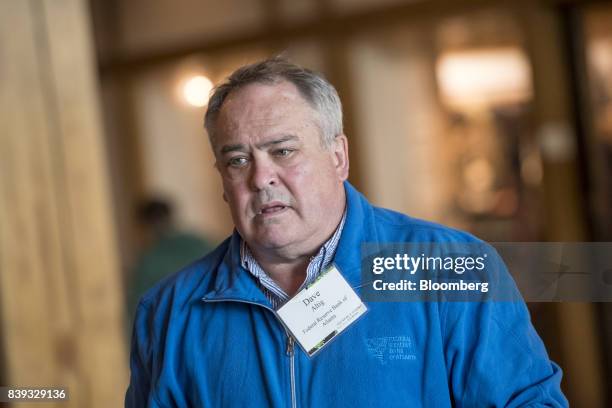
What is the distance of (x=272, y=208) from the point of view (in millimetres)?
1298

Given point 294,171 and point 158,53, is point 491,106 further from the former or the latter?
point 294,171

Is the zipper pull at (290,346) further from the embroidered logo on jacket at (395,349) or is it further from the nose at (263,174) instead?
the nose at (263,174)

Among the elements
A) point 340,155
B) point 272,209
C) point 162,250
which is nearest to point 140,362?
point 272,209

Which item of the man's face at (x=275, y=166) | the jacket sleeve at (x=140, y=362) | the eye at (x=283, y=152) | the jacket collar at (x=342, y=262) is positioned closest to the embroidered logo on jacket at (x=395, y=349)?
the jacket collar at (x=342, y=262)

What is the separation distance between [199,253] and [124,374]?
165 cm

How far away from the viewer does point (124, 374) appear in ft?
9.00

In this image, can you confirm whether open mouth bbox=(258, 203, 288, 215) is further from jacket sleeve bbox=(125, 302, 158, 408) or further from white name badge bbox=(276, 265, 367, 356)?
jacket sleeve bbox=(125, 302, 158, 408)

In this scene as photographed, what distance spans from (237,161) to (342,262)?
232 mm

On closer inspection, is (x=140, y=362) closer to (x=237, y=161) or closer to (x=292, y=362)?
(x=292, y=362)

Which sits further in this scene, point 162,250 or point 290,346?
point 162,250

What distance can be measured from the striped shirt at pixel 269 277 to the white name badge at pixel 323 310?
28 mm

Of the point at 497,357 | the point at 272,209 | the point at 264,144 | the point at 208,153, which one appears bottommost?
the point at 497,357

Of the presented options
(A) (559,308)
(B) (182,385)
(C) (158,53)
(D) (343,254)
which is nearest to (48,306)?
(B) (182,385)

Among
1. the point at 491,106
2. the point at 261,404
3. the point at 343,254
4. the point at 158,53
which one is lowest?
the point at 261,404
